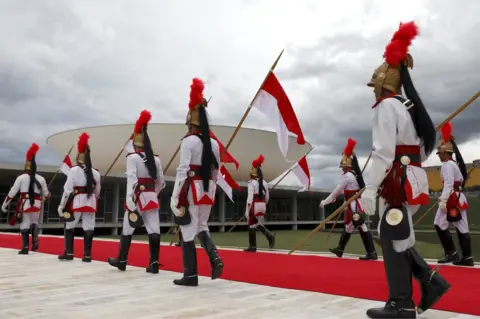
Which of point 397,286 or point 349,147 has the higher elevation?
point 349,147

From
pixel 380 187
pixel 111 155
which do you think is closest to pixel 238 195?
pixel 111 155

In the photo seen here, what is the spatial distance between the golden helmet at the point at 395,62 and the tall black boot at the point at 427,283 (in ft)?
4.05

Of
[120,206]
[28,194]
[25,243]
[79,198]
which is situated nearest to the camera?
[79,198]

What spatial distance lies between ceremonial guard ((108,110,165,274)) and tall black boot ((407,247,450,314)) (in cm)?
343

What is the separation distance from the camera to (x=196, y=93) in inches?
197

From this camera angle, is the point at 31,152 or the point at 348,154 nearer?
the point at 348,154

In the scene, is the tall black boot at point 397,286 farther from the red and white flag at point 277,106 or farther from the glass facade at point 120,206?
the glass facade at point 120,206

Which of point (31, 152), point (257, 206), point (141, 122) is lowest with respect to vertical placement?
point (257, 206)

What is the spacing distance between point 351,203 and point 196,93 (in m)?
4.00

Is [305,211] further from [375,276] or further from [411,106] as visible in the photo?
[411,106]

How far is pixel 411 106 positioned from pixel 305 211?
Result: 33.8m

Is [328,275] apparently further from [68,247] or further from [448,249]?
[68,247]

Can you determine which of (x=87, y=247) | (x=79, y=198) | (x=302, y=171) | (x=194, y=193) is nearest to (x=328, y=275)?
(x=194, y=193)

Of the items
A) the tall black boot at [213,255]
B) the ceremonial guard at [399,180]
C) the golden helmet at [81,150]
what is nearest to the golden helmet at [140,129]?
the golden helmet at [81,150]
